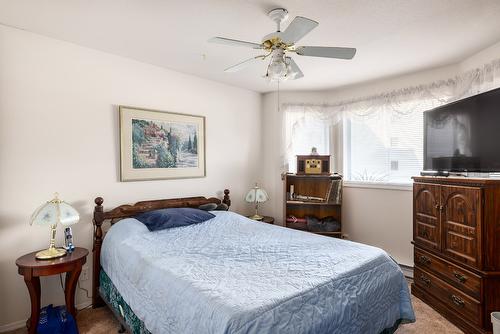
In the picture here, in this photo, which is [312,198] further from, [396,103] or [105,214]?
[105,214]

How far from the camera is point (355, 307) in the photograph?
1.64 metres

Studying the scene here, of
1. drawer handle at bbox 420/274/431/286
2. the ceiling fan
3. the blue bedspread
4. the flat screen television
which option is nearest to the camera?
the blue bedspread

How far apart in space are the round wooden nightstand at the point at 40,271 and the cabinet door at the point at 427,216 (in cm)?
318

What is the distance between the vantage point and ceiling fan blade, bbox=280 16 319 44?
1600mm

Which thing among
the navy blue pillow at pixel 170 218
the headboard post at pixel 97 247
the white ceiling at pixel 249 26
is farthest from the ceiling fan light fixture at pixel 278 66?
the headboard post at pixel 97 247

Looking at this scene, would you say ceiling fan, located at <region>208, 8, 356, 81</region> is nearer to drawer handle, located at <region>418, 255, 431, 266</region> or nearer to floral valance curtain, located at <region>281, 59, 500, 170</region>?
floral valance curtain, located at <region>281, 59, 500, 170</region>

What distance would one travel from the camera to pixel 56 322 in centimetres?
217

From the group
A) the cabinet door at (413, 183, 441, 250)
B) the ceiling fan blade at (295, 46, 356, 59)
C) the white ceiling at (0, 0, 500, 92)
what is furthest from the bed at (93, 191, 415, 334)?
the white ceiling at (0, 0, 500, 92)

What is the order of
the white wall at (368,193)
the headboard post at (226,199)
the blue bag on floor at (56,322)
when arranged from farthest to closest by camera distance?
1. the headboard post at (226,199)
2. the white wall at (368,193)
3. the blue bag on floor at (56,322)

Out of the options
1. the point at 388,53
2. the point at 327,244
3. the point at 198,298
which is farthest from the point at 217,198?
the point at 388,53

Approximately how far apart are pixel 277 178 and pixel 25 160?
3038 millimetres

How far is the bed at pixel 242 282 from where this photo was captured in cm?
138

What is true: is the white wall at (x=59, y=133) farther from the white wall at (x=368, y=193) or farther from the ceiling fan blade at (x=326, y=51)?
the ceiling fan blade at (x=326, y=51)

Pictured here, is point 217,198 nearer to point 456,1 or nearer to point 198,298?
point 198,298
